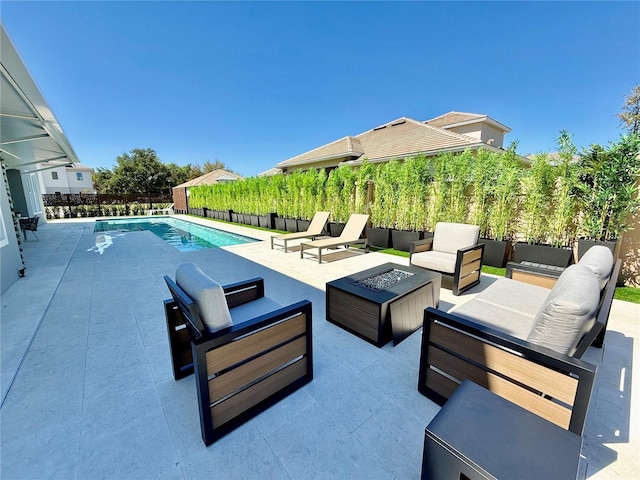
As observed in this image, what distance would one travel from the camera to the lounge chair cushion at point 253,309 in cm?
228

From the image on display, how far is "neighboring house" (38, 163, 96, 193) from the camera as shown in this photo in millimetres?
31656

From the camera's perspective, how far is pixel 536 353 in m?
1.40

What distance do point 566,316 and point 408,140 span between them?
12130 mm

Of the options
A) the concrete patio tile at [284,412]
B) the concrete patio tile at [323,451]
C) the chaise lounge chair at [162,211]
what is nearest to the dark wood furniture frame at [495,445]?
the concrete patio tile at [323,451]

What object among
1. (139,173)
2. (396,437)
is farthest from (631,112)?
(139,173)

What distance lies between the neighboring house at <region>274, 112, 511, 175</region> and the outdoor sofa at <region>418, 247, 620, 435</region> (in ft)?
30.9

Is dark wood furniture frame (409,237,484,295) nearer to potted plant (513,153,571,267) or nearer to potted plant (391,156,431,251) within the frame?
potted plant (513,153,571,267)

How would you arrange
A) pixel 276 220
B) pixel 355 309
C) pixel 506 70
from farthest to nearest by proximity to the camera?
pixel 276 220 < pixel 506 70 < pixel 355 309

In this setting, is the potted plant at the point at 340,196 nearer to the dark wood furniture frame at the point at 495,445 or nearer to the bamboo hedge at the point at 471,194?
the bamboo hedge at the point at 471,194

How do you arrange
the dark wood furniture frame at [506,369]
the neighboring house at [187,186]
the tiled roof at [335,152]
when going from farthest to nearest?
the neighboring house at [187,186] < the tiled roof at [335,152] < the dark wood furniture frame at [506,369]

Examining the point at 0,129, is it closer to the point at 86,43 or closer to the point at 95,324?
the point at 86,43

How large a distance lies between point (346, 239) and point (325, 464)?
554cm

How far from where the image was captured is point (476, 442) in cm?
106

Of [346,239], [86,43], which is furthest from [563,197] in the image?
[86,43]
